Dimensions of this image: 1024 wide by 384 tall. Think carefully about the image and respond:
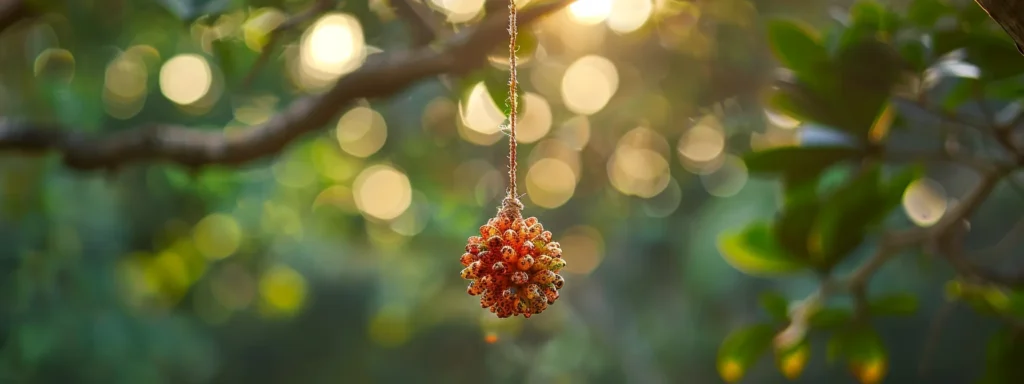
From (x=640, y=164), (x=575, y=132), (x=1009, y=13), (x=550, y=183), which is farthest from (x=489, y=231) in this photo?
(x=550, y=183)

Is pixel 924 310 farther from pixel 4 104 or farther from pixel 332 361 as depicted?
pixel 4 104

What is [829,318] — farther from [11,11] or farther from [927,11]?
[11,11]

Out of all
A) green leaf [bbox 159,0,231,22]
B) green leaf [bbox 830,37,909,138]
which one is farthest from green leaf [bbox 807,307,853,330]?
green leaf [bbox 159,0,231,22]

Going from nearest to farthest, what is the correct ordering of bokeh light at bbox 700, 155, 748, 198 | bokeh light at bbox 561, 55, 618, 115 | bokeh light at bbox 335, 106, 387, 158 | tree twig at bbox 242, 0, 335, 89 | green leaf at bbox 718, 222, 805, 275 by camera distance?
1. tree twig at bbox 242, 0, 335, 89
2. green leaf at bbox 718, 222, 805, 275
3. bokeh light at bbox 561, 55, 618, 115
4. bokeh light at bbox 700, 155, 748, 198
5. bokeh light at bbox 335, 106, 387, 158

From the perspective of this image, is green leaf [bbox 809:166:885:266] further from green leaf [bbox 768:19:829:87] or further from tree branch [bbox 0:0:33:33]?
tree branch [bbox 0:0:33:33]

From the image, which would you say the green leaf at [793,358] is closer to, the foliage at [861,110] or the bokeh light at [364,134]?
the foliage at [861,110]

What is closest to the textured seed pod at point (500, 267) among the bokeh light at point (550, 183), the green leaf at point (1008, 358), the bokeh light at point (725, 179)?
the green leaf at point (1008, 358)
